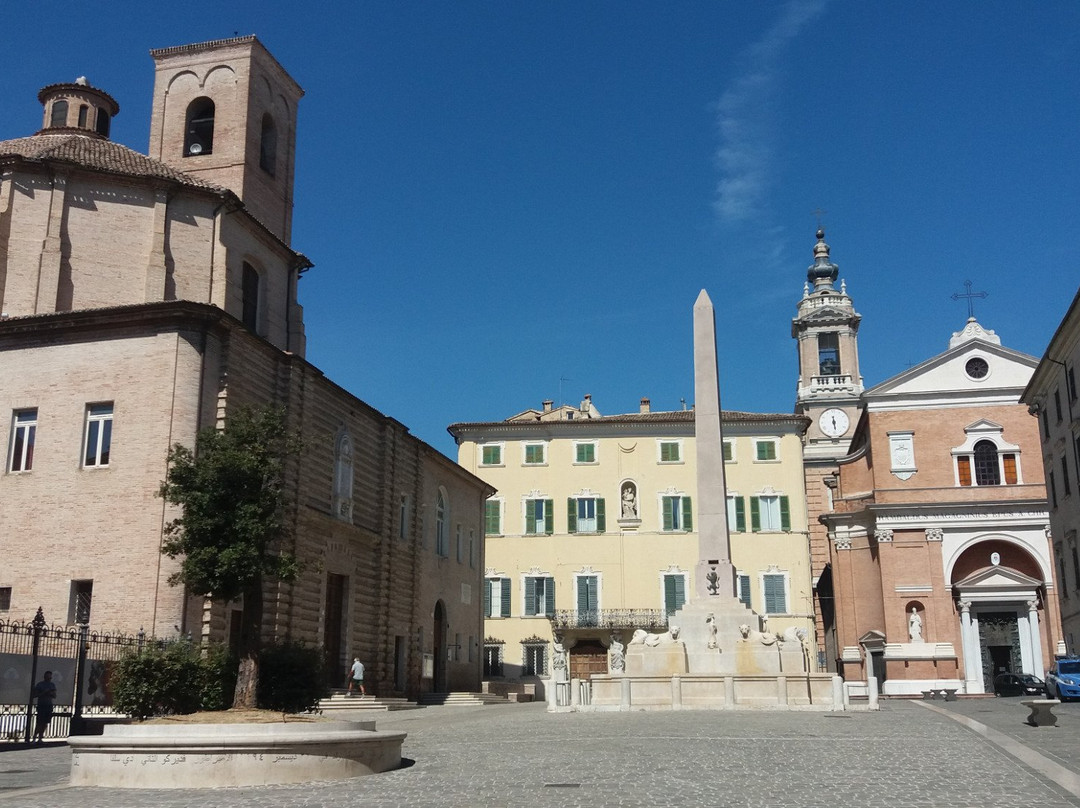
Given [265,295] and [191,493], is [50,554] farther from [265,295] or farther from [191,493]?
[265,295]

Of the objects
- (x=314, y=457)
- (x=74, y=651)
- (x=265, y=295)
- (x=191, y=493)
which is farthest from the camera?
(x=265, y=295)

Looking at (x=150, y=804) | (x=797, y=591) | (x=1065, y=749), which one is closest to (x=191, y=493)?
(x=150, y=804)

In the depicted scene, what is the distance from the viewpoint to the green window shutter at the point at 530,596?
48.7 metres

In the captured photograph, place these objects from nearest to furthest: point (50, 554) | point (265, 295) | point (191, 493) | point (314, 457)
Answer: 1. point (191, 493)
2. point (50, 554)
3. point (314, 457)
4. point (265, 295)

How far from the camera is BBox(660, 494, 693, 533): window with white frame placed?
4928 cm

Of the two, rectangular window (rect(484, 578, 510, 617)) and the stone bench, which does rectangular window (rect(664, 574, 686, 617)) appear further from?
the stone bench

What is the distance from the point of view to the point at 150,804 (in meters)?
9.97

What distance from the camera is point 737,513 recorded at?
48812 mm

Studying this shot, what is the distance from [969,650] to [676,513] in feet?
43.8

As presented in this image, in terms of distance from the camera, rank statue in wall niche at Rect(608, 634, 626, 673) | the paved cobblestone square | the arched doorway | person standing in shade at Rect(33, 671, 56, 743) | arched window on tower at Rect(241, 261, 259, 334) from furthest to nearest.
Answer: the arched doorway → arched window on tower at Rect(241, 261, 259, 334) → statue in wall niche at Rect(608, 634, 626, 673) → person standing in shade at Rect(33, 671, 56, 743) → the paved cobblestone square

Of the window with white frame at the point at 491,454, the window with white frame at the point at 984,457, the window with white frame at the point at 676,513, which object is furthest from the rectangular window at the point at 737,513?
the window with white frame at the point at 491,454

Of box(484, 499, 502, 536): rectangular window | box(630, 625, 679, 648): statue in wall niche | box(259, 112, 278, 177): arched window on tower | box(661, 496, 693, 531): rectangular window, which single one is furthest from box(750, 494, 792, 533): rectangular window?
box(259, 112, 278, 177): arched window on tower

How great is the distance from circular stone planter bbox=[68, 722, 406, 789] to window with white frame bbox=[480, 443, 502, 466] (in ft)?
128

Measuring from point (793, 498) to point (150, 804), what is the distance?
137 ft
